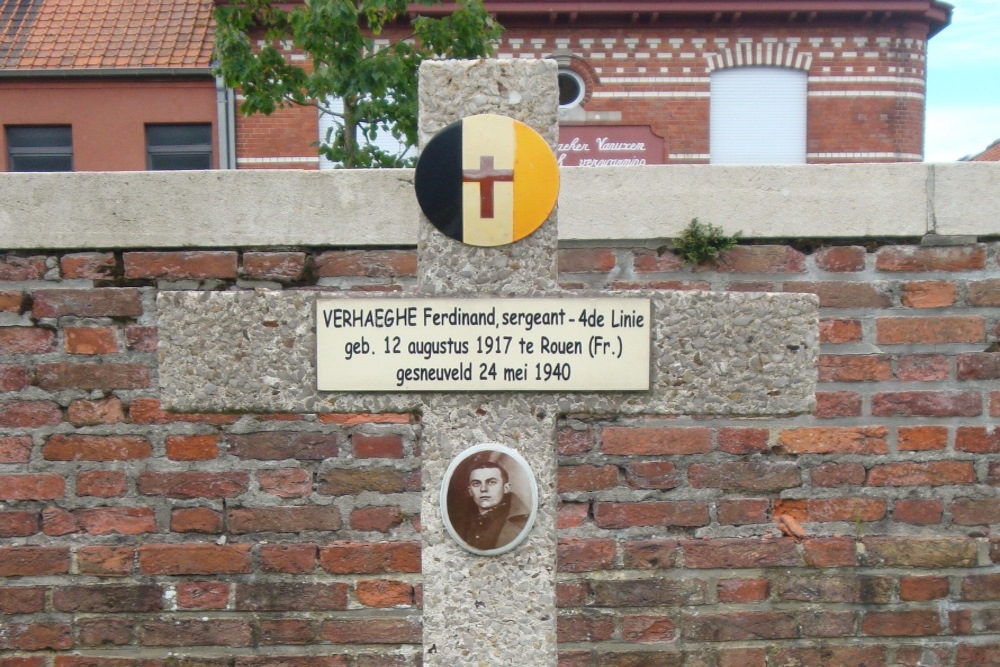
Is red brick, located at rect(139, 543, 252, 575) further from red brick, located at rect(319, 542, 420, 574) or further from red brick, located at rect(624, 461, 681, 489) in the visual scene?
red brick, located at rect(624, 461, 681, 489)

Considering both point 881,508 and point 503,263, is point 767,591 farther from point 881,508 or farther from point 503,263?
point 503,263

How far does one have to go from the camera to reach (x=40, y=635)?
2539 mm

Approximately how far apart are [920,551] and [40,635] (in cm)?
255

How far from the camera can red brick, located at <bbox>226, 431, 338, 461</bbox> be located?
253 centimetres

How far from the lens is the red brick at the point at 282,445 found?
99.7 inches

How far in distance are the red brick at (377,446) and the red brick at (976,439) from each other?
1.62m

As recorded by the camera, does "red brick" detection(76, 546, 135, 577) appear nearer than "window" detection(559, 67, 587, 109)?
Yes

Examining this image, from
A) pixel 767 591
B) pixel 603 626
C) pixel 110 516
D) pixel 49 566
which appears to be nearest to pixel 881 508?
pixel 767 591

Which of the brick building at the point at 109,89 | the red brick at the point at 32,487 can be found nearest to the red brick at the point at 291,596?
the red brick at the point at 32,487

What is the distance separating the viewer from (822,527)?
8.42 feet

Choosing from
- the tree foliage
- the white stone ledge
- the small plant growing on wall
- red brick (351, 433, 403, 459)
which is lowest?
red brick (351, 433, 403, 459)

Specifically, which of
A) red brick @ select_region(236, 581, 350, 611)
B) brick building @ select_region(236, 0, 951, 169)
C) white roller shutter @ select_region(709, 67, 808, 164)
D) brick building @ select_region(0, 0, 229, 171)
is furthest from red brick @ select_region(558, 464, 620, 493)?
brick building @ select_region(0, 0, 229, 171)

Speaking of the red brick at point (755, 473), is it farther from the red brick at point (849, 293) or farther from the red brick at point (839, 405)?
the red brick at point (849, 293)

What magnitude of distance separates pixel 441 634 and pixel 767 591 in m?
1.33
